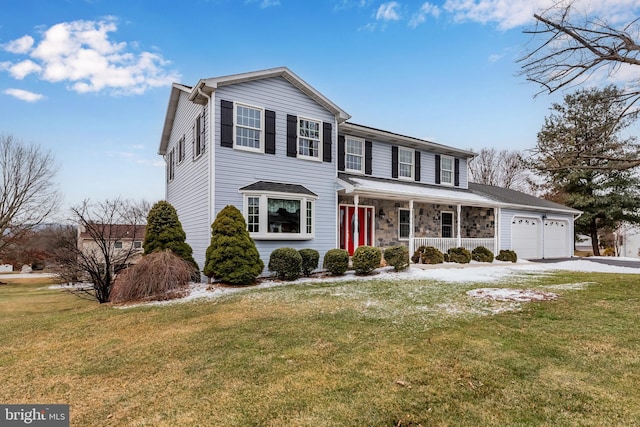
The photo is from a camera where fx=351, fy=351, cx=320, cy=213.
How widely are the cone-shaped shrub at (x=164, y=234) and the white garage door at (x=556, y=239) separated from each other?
18300 mm

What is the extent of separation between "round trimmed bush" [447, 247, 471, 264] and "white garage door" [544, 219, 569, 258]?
7681 millimetres

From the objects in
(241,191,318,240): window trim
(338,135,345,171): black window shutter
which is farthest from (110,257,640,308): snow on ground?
(338,135,345,171): black window shutter

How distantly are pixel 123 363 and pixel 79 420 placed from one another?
4.48 ft

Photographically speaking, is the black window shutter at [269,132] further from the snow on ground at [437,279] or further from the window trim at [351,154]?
the snow on ground at [437,279]

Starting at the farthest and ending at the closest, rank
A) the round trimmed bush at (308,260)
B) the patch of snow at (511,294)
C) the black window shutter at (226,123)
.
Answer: the round trimmed bush at (308,260) → the black window shutter at (226,123) → the patch of snow at (511,294)

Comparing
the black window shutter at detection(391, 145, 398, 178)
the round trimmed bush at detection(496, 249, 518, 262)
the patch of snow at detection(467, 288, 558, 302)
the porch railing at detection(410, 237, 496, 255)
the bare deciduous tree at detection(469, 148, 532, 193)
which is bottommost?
the patch of snow at detection(467, 288, 558, 302)

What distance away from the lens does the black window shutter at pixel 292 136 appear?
11977 mm

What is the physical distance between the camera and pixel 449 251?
1456 cm

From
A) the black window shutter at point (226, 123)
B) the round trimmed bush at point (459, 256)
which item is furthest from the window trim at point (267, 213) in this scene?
the round trimmed bush at point (459, 256)

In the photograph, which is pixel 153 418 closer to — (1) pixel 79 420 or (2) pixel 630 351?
(1) pixel 79 420

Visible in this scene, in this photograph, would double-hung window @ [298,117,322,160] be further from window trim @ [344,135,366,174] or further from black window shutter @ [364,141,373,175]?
black window shutter @ [364,141,373,175]

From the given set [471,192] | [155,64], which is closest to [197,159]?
[155,64]

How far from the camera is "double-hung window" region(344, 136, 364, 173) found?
1436cm

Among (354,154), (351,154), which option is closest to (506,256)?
(354,154)
